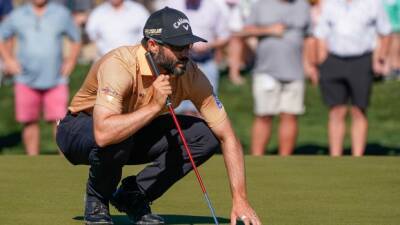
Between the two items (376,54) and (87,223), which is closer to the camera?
(87,223)

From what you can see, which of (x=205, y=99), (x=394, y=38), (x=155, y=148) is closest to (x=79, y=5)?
(x=394, y=38)

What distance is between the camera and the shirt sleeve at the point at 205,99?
7.60 meters

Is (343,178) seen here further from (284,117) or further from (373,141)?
(373,141)

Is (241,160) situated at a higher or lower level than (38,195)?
higher

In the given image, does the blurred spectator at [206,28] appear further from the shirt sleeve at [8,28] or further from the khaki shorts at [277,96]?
the shirt sleeve at [8,28]

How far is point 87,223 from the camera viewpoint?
25.6 ft

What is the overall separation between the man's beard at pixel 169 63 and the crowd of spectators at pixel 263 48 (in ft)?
21.4

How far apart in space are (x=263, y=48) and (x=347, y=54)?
959 millimetres

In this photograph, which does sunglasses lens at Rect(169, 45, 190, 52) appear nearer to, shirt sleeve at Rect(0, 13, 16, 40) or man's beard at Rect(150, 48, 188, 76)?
man's beard at Rect(150, 48, 188, 76)

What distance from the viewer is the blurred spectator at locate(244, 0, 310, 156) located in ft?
46.0

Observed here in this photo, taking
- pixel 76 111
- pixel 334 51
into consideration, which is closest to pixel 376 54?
pixel 334 51

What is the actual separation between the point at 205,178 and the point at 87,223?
2648 millimetres

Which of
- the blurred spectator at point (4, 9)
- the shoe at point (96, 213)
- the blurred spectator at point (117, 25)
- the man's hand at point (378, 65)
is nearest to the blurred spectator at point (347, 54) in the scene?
the man's hand at point (378, 65)

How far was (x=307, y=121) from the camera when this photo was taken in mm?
17266
